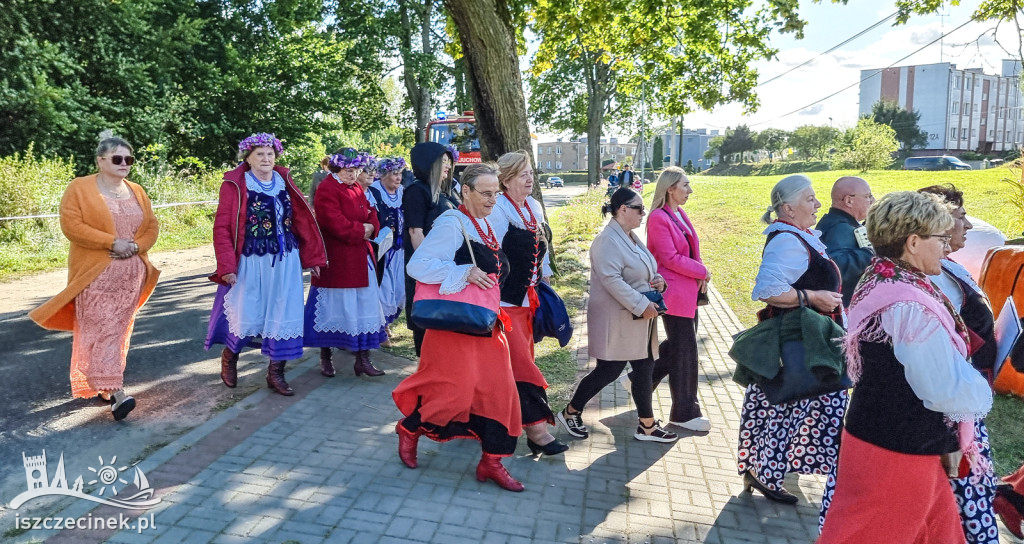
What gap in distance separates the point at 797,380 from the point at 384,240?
406 cm

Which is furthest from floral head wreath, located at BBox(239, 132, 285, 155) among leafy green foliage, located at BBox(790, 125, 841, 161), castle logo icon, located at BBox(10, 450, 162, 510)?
leafy green foliage, located at BBox(790, 125, 841, 161)

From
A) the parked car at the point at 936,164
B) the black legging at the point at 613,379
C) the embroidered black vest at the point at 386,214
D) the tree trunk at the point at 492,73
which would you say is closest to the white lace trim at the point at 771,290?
the black legging at the point at 613,379

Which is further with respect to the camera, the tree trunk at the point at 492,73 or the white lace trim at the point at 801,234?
the tree trunk at the point at 492,73

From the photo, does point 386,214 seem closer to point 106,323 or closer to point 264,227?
point 264,227

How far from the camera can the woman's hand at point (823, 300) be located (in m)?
3.95

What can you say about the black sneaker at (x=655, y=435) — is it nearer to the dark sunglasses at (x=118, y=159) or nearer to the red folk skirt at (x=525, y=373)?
the red folk skirt at (x=525, y=373)

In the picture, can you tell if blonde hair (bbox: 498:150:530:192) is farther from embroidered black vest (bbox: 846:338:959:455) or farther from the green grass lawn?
the green grass lawn

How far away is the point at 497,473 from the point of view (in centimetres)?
421

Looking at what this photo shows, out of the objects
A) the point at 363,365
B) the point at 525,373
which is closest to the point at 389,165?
the point at 363,365

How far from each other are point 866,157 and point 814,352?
4533 cm

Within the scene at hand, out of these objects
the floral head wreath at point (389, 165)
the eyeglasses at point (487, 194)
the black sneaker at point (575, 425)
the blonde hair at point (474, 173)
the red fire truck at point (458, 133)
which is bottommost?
the black sneaker at point (575, 425)

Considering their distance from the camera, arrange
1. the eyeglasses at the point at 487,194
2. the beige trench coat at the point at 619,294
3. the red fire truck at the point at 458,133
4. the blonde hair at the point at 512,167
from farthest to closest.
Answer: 1. the red fire truck at the point at 458,133
2. the beige trench coat at the point at 619,294
3. the blonde hair at the point at 512,167
4. the eyeglasses at the point at 487,194

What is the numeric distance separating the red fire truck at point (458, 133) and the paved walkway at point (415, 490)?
19237 mm

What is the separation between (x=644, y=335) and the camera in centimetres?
493
